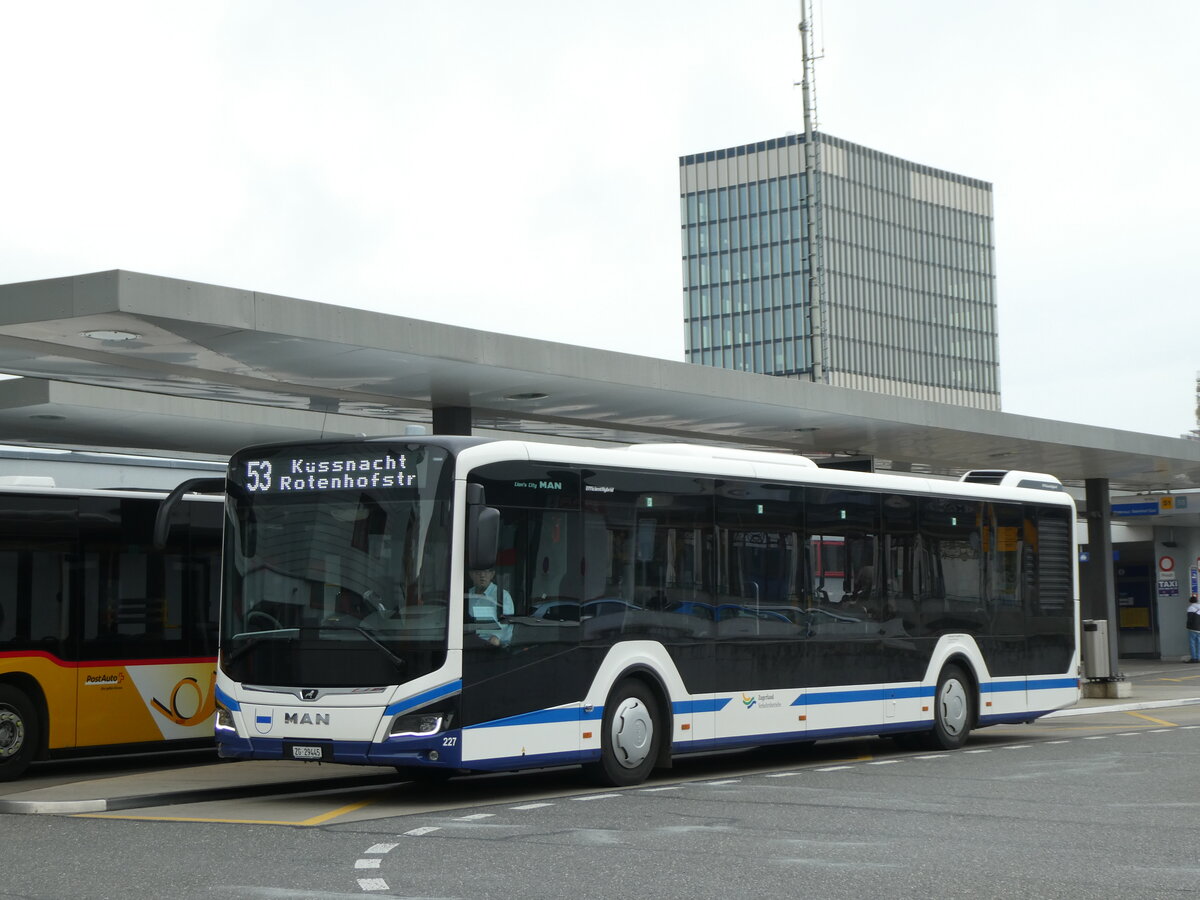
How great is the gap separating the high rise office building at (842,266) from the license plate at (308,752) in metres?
115

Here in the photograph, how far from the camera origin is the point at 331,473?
12.5 meters

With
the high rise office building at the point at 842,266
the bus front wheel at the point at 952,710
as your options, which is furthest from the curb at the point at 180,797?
the high rise office building at the point at 842,266

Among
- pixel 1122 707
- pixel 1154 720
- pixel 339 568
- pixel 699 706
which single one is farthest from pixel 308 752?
pixel 1122 707

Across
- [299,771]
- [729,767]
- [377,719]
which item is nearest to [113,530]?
[299,771]

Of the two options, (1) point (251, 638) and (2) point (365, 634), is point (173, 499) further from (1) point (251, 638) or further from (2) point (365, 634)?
(2) point (365, 634)

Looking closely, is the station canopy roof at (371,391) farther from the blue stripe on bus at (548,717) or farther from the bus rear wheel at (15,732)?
the blue stripe on bus at (548,717)

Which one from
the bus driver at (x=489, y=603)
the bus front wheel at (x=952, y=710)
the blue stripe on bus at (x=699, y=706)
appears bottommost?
the bus front wheel at (x=952, y=710)

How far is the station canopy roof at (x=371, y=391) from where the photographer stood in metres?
14.7

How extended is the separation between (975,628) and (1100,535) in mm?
14394

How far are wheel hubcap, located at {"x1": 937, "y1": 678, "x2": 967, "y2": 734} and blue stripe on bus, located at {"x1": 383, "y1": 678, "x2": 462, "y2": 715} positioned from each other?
6976 mm

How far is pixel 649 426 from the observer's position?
23125 millimetres

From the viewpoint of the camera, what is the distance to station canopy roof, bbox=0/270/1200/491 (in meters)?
14.7

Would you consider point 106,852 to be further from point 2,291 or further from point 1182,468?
point 1182,468

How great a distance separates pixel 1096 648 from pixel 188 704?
15118 millimetres
